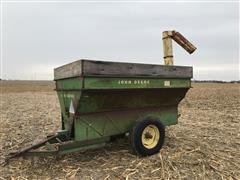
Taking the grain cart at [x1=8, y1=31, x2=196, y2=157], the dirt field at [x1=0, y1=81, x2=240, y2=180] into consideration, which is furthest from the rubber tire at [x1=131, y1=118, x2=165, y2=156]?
the dirt field at [x1=0, y1=81, x2=240, y2=180]

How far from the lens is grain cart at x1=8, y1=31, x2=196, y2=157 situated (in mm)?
4695

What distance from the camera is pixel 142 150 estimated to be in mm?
5254

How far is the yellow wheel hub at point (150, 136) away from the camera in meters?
5.45

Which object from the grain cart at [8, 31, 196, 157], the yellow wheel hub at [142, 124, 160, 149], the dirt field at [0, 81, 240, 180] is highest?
the grain cart at [8, 31, 196, 157]

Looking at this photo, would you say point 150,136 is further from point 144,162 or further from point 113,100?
point 113,100

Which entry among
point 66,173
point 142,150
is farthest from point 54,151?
point 142,150

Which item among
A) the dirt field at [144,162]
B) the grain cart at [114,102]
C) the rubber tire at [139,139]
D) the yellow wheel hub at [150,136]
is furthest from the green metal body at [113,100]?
the dirt field at [144,162]

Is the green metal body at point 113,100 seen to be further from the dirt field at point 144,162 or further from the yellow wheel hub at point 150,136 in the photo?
the dirt field at point 144,162

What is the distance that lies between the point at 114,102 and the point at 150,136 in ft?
3.59

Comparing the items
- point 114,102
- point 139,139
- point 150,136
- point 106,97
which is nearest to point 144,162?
point 139,139

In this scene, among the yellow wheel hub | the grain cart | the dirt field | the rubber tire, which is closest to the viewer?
the dirt field

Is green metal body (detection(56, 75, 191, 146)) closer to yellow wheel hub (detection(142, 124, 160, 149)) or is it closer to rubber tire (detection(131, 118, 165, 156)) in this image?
rubber tire (detection(131, 118, 165, 156))

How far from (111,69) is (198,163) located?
231 centimetres

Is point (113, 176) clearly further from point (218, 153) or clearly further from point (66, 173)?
point (218, 153)
